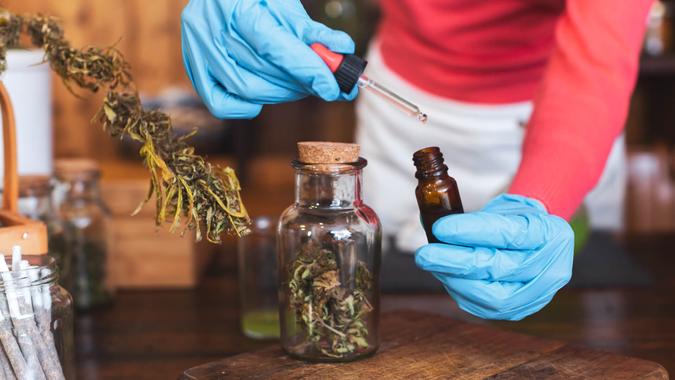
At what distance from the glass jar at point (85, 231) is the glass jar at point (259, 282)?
0.25 m

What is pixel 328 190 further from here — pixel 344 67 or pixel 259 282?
pixel 259 282

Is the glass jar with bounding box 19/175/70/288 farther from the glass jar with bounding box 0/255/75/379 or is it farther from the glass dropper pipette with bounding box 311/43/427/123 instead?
the glass dropper pipette with bounding box 311/43/427/123

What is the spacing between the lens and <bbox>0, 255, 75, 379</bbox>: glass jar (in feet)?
2.48

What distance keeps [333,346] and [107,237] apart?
579mm

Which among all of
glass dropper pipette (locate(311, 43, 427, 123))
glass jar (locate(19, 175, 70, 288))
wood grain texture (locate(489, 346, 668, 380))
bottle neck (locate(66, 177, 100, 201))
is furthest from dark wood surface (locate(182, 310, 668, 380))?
bottle neck (locate(66, 177, 100, 201))

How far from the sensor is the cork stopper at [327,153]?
2.77 ft

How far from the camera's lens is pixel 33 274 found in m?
0.78

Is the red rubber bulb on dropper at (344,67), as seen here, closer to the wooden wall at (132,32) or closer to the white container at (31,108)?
the white container at (31,108)

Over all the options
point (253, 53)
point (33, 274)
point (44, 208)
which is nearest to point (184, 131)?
point (44, 208)

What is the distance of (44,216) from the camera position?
3.85 ft

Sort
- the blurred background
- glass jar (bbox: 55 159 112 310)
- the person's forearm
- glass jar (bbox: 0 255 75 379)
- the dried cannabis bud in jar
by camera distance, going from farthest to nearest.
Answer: the blurred background, glass jar (bbox: 55 159 112 310), the person's forearm, the dried cannabis bud in jar, glass jar (bbox: 0 255 75 379)

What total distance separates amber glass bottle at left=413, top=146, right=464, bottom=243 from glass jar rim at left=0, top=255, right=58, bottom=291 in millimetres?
358

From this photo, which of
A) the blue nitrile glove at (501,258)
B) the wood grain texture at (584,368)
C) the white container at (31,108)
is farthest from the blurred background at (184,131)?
the wood grain texture at (584,368)

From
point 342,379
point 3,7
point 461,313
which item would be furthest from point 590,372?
point 3,7
